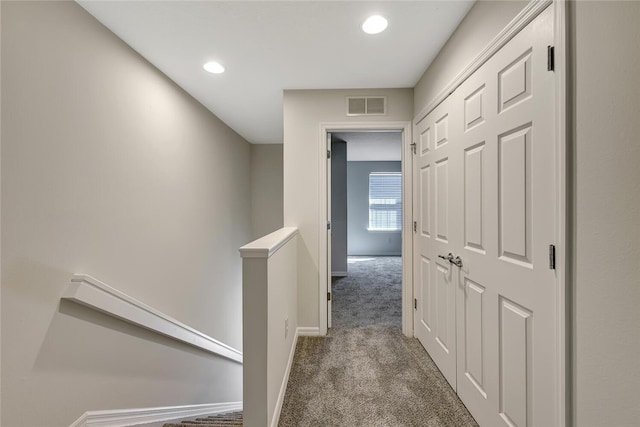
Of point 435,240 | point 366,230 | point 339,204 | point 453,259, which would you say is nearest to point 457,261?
point 453,259

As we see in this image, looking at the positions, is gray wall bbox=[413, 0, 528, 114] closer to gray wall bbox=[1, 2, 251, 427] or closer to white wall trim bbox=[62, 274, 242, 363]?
gray wall bbox=[1, 2, 251, 427]

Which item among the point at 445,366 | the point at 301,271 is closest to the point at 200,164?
the point at 301,271

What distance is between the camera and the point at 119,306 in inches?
67.1

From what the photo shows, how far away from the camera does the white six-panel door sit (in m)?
1.04

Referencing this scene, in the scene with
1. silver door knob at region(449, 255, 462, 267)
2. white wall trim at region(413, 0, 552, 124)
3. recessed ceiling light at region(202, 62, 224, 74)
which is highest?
recessed ceiling light at region(202, 62, 224, 74)

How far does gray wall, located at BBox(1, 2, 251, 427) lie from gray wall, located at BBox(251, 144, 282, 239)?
213 cm

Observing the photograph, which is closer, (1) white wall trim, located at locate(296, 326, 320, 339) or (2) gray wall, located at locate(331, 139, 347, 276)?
(1) white wall trim, located at locate(296, 326, 320, 339)

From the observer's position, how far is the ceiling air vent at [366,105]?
2.59 m

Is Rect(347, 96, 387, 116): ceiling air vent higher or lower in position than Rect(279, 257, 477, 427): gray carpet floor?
higher

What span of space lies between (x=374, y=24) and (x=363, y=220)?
19.8 ft

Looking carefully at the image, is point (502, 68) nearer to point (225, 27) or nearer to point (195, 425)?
point (225, 27)

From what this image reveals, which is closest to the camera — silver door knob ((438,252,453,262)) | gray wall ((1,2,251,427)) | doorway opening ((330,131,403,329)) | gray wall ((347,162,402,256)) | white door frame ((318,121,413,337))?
gray wall ((1,2,251,427))

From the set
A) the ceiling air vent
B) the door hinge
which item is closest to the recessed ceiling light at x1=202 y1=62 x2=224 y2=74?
the ceiling air vent

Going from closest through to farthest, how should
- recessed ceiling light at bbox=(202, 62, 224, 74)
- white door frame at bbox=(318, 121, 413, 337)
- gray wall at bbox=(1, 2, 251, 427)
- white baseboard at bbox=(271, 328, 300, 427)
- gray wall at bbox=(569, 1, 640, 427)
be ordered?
gray wall at bbox=(569, 1, 640, 427)
gray wall at bbox=(1, 2, 251, 427)
white baseboard at bbox=(271, 328, 300, 427)
recessed ceiling light at bbox=(202, 62, 224, 74)
white door frame at bbox=(318, 121, 413, 337)
